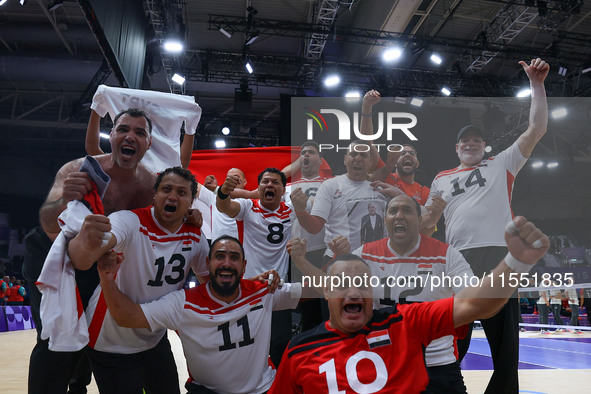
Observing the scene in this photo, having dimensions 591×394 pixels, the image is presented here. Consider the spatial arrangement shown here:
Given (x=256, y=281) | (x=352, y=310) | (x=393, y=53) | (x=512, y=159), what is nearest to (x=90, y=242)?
(x=256, y=281)

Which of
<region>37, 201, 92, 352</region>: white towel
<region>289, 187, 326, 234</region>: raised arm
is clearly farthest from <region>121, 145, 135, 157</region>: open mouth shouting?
<region>289, 187, 326, 234</region>: raised arm

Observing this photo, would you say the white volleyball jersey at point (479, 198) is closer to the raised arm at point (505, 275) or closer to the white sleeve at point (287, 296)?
the raised arm at point (505, 275)

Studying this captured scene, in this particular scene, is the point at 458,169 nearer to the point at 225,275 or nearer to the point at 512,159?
the point at 512,159

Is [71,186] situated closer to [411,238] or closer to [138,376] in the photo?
[138,376]

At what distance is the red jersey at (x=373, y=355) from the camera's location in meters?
2.12

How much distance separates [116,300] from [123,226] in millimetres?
376

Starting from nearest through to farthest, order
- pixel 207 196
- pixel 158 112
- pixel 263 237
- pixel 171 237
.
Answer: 1. pixel 171 237
2. pixel 158 112
3. pixel 263 237
4. pixel 207 196

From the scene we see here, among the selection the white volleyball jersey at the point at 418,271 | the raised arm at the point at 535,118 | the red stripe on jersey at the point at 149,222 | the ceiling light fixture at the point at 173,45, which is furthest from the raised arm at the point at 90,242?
the ceiling light fixture at the point at 173,45

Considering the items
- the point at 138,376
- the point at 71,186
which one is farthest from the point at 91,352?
the point at 71,186

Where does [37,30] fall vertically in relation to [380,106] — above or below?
above

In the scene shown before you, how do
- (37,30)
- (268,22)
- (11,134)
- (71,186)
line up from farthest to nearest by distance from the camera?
1. (11,134)
2. (37,30)
3. (268,22)
4. (71,186)

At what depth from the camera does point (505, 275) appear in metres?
1.85

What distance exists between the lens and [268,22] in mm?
10055

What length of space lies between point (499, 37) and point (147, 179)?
30.9 feet
